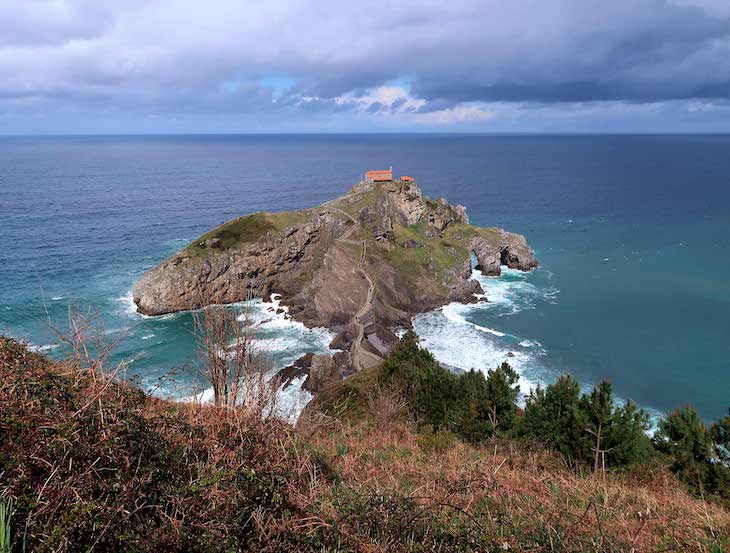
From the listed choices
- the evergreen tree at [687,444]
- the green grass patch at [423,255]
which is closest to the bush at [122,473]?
the evergreen tree at [687,444]

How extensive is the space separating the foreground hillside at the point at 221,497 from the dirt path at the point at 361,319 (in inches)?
1381

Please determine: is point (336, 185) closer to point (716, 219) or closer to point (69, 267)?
point (69, 267)

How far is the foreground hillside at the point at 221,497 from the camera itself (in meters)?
4.65

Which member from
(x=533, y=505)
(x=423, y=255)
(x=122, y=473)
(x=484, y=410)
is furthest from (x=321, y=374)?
(x=122, y=473)

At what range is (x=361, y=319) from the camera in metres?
51.2

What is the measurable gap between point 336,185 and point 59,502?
138024mm

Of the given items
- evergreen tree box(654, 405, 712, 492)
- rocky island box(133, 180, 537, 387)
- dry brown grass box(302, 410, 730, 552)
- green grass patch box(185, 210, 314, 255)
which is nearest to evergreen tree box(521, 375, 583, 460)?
evergreen tree box(654, 405, 712, 492)

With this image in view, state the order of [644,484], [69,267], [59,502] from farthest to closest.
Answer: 1. [69,267]
2. [644,484]
3. [59,502]

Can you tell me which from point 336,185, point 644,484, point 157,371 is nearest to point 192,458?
point 644,484

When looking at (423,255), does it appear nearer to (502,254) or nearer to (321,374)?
(502,254)

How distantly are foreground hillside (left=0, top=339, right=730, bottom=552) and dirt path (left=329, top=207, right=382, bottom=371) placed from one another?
3508 cm

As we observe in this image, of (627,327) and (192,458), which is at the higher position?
(192,458)

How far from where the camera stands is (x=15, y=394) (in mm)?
5516

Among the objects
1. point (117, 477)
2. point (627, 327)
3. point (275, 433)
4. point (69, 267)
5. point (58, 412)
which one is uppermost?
point (58, 412)
